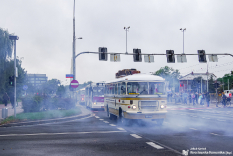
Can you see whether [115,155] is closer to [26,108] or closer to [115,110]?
[115,110]

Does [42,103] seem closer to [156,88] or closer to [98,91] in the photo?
[98,91]

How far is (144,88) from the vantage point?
581 inches

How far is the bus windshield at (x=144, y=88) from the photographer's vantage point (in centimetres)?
1467

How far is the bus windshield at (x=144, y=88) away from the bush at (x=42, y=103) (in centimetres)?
1024

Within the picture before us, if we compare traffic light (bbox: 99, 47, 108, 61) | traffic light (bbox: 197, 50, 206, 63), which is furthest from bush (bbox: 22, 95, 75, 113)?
traffic light (bbox: 197, 50, 206, 63)

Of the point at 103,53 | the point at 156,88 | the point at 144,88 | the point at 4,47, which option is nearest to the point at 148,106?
the point at 144,88

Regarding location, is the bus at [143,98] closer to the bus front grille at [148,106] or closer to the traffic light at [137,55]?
the bus front grille at [148,106]

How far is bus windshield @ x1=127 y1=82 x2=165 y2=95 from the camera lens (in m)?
14.7

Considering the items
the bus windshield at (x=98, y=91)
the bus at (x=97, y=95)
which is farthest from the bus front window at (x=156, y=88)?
the bus windshield at (x=98, y=91)

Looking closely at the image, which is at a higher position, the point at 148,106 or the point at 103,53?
the point at 103,53

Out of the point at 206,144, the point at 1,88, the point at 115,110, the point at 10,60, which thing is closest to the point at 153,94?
the point at 115,110

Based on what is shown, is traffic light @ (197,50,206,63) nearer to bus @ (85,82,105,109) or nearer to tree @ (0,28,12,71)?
bus @ (85,82,105,109)

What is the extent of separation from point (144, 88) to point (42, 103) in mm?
11259

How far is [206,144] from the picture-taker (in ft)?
28.5
